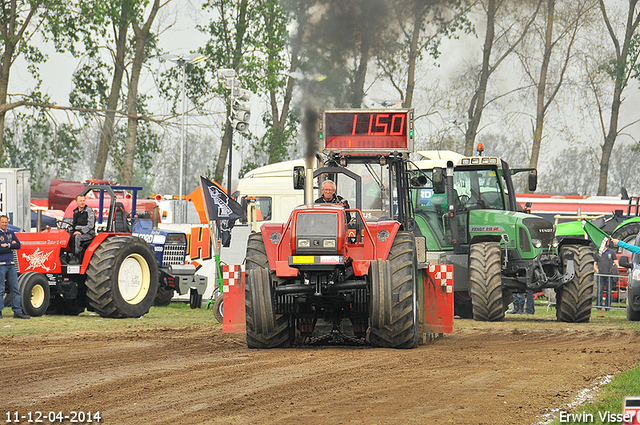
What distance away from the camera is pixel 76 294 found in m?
15.6

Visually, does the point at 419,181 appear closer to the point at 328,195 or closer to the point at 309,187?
the point at 328,195

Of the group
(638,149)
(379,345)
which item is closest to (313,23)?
(379,345)

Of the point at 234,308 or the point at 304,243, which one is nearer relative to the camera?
the point at 304,243

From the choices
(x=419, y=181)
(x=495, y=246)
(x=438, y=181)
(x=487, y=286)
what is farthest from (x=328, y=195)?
(x=495, y=246)

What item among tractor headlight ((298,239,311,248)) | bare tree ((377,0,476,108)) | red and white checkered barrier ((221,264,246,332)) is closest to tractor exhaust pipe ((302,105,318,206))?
bare tree ((377,0,476,108))

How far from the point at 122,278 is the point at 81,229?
1168 millimetres

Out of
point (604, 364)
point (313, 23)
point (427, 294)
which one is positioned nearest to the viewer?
point (604, 364)

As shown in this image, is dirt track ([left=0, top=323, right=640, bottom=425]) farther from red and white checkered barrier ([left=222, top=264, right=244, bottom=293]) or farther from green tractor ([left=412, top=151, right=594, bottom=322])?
green tractor ([left=412, top=151, right=594, bottom=322])

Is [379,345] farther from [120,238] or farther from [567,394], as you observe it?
[120,238]

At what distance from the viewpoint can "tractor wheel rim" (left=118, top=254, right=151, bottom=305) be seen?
51.4 ft

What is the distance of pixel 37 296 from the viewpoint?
51.1 feet

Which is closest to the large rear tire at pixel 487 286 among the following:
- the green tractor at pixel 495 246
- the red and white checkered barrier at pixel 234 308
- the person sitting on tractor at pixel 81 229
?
the green tractor at pixel 495 246

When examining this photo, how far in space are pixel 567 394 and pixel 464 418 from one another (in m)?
1.46

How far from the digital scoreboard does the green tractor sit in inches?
134
